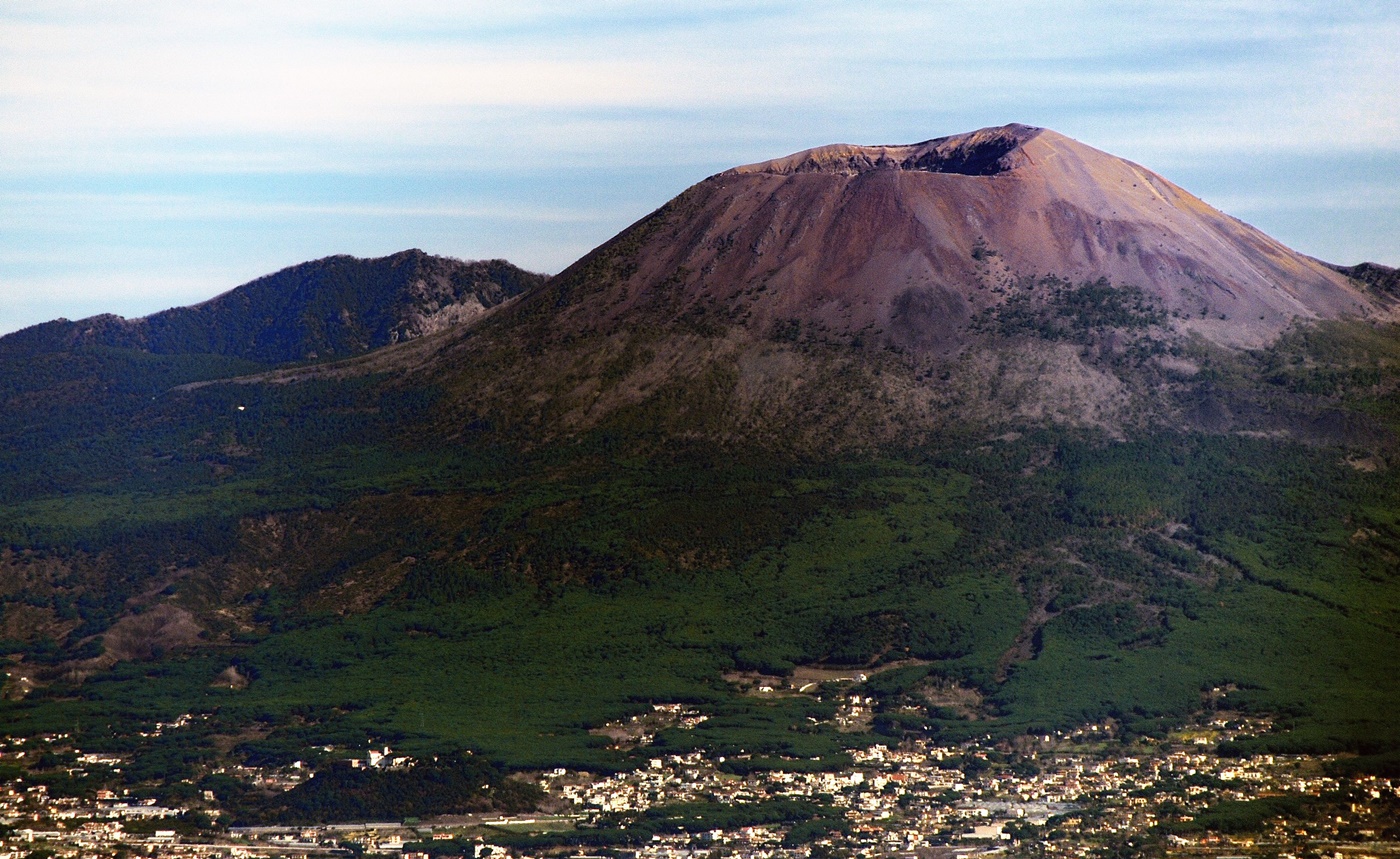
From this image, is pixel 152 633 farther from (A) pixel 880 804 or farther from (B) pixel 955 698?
(A) pixel 880 804

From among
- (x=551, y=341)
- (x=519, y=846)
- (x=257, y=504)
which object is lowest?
(x=519, y=846)

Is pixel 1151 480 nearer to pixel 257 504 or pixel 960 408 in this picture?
pixel 960 408

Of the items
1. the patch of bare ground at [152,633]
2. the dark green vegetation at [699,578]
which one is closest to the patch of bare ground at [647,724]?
the dark green vegetation at [699,578]

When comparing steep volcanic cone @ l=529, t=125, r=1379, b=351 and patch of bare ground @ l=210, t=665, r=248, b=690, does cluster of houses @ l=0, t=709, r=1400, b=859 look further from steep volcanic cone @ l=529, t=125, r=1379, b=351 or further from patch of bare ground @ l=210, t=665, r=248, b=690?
steep volcanic cone @ l=529, t=125, r=1379, b=351

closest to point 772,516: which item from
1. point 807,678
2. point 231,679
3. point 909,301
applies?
point 807,678

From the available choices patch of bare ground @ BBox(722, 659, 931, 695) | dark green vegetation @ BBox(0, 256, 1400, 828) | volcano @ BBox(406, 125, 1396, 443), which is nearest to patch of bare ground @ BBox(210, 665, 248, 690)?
dark green vegetation @ BBox(0, 256, 1400, 828)

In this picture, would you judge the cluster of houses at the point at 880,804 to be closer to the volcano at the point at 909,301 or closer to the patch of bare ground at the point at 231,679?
the patch of bare ground at the point at 231,679

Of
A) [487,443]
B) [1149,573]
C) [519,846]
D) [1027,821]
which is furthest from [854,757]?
[487,443]
